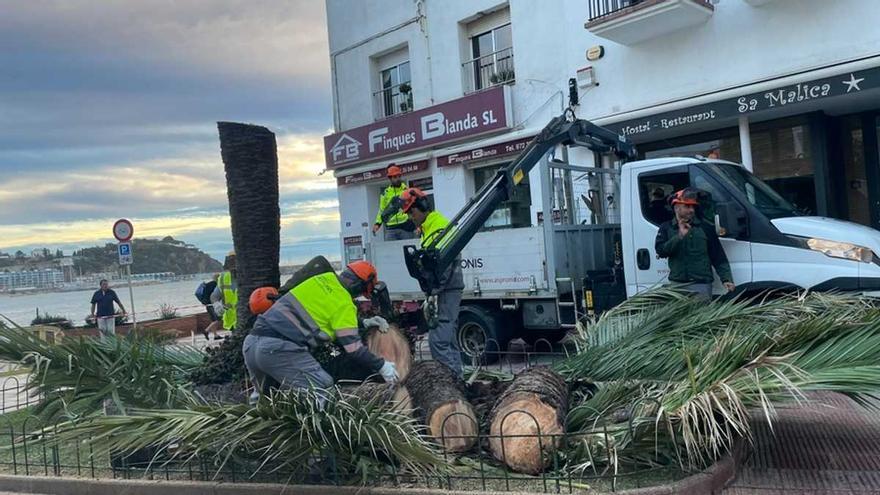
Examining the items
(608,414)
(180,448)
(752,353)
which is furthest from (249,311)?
(752,353)

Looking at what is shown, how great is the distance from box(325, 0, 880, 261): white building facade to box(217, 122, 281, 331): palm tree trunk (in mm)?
4162

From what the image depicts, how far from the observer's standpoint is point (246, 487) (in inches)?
177

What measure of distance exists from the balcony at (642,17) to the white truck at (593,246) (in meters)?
3.37

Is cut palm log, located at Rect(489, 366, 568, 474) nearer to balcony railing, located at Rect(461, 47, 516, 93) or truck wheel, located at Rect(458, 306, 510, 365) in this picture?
truck wheel, located at Rect(458, 306, 510, 365)

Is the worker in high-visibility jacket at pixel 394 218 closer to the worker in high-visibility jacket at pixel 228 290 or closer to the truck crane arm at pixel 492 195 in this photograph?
the truck crane arm at pixel 492 195

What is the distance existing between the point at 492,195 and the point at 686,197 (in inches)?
74.5

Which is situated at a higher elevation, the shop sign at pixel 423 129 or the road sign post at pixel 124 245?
the shop sign at pixel 423 129

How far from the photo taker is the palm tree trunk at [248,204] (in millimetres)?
6668

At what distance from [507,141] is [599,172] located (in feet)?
16.6

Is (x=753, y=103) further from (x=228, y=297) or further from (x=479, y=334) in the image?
(x=228, y=297)

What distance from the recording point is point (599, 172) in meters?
9.34

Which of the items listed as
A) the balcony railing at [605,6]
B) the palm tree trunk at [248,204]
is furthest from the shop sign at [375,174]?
the palm tree trunk at [248,204]

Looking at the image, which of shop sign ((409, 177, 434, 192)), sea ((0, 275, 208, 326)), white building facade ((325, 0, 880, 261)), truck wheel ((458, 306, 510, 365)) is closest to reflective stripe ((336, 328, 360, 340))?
truck wheel ((458, 306, 510, 365))

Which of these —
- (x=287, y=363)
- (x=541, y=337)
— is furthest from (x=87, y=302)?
(x=287, y=363)
